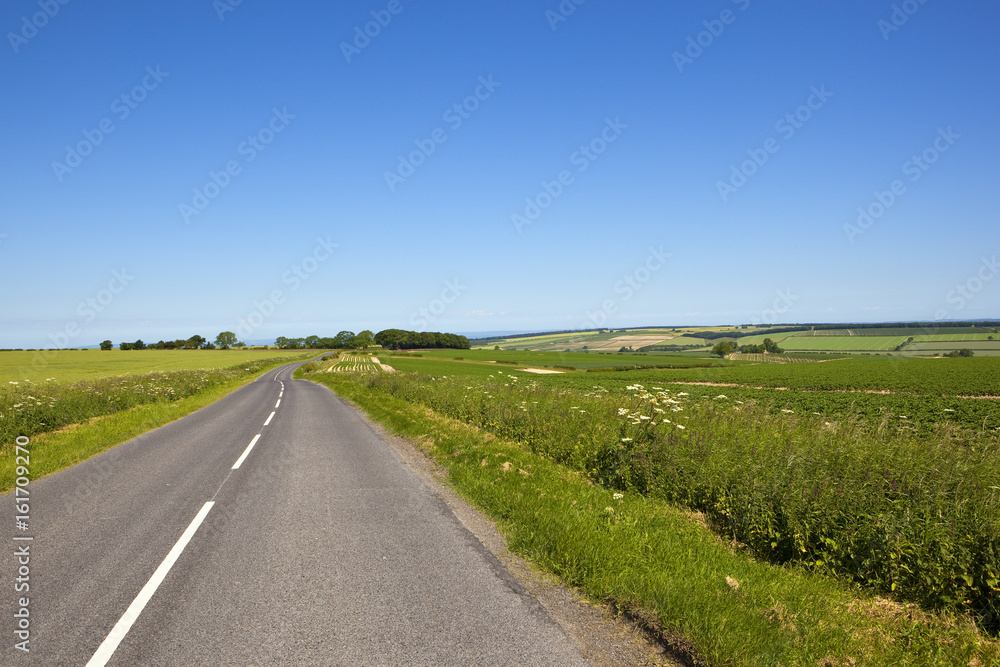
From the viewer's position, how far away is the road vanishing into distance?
3.65 metres

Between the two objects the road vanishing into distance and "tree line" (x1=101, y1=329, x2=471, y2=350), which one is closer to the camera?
the road vanishing into distance

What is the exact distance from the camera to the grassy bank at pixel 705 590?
12.1ft

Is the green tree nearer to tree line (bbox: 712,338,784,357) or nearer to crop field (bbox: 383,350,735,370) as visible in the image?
crop field (bbox: 383,350,735,370)

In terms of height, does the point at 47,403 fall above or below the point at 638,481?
above

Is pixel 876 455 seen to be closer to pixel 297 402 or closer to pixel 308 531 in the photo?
pixel 308 531

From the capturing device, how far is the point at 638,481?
826cm

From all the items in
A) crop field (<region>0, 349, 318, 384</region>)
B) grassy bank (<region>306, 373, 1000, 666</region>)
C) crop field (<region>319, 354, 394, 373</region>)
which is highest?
crop field (<region>0, 349, 318, 384</region>)

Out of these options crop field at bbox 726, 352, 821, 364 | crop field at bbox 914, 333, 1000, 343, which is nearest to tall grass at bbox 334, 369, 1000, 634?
crop field at bbox 726, 352, 821, 364

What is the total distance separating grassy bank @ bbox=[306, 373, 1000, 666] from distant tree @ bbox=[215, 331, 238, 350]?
157m

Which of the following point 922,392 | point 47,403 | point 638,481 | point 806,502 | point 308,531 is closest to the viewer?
point 806,502

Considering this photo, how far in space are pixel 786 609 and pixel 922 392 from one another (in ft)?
138

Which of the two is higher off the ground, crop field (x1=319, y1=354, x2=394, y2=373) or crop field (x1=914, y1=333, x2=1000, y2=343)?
crop field (x1=319, y1=354, x2=394, y2=373)

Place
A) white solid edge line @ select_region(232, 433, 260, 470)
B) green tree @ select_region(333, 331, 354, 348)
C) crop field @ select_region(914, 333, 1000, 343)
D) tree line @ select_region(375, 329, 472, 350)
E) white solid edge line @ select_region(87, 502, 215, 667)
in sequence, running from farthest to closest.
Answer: green tree @ select_region(333, 331, 354, 348), tree line @ select_region(375, 329, 472, 350), crop field @ select_region(914, 333, 1000, 343), white solid edge line @ select_region(232, 433, 260, 470), white solid edge line @ select_region(87, 502, 215, 667)

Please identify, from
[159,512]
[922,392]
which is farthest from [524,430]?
[922,392]
